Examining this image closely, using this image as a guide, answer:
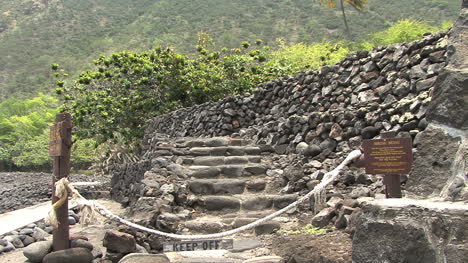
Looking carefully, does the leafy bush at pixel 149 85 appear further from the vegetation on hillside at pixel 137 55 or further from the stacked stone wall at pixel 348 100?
the stacked stone wall at pixel 348 100

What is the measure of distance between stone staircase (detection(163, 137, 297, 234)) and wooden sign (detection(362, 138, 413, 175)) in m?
2.11

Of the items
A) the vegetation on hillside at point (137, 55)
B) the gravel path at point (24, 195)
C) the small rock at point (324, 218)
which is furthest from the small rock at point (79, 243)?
the vegetation on hillside at point (137, 55)

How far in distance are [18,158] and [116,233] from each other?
103 ft

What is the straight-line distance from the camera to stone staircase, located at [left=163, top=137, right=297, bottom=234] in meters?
5.65

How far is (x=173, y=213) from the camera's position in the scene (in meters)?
5.85

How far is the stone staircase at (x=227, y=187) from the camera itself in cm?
565

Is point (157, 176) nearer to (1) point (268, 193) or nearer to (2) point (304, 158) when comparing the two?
(1) point (268, 193)

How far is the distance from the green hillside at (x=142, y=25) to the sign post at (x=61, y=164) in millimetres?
29997

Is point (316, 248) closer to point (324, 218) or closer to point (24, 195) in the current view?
point (324, 218)

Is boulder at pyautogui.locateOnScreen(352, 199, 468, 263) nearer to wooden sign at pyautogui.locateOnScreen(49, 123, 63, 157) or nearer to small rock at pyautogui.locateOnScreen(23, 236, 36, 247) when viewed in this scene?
wooden sign at pyautogui.locateOnScreen(49, 123, 63, 157)

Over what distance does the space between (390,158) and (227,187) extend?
11.9ft

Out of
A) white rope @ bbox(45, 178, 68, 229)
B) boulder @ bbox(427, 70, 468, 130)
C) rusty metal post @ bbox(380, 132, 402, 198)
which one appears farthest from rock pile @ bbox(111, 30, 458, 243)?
boulder @ bbox(427, 70, 468, 130)

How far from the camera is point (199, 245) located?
4922 mm

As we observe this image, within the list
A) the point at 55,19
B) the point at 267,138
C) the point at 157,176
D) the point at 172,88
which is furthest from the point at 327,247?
the point at 55,19
